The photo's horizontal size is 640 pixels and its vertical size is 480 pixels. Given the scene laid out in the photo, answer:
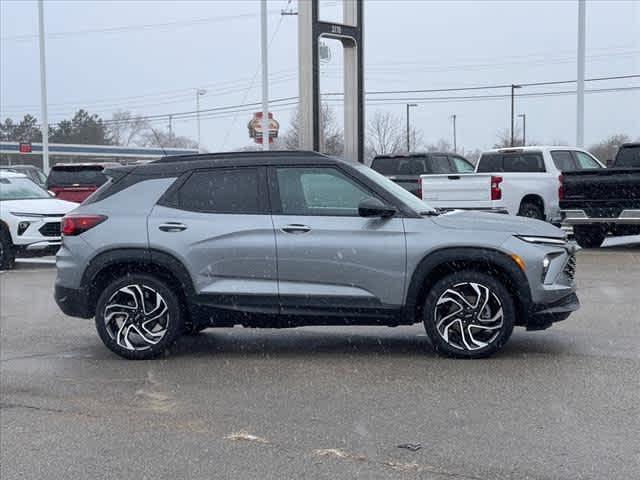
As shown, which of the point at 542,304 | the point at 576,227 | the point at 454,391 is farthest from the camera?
the point at 576,227

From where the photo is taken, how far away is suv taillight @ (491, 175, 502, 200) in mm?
18016

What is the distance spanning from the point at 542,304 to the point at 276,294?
2.21 metres

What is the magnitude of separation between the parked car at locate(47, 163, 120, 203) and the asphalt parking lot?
14493 mm

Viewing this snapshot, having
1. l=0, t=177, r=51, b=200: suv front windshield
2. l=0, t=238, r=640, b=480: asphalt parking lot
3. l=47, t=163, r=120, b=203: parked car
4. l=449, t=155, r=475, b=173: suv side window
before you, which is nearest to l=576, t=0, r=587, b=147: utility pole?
l=449, t=155, r=475, b=173: suv side window

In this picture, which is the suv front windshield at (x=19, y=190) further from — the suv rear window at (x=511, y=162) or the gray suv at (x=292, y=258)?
the gray suv at (x=292, y=258)

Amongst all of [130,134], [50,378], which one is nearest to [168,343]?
[50,378]

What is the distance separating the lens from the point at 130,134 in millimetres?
94500

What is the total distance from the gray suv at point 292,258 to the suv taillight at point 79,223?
0.02 meters

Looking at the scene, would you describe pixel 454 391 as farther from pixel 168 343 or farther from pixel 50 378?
pixel 50 378

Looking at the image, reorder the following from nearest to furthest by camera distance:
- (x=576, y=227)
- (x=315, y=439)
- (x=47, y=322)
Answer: (x=315, y=439) → (x=47, y=322) → (x=576, y=227)

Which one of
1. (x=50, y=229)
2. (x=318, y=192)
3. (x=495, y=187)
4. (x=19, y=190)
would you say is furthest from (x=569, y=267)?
(x=19, y=190)

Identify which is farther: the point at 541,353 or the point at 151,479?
the point at 541,353

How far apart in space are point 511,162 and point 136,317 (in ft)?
44.2

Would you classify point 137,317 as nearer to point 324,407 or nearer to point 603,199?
point 324,407
